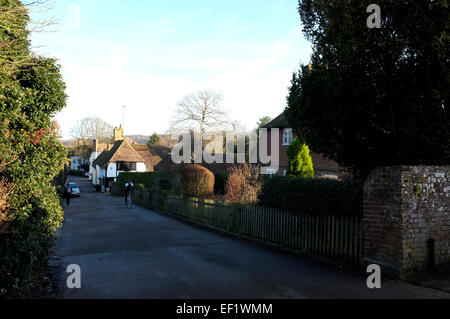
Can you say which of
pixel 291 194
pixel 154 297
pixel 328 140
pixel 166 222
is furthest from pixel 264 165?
pixel 154 297

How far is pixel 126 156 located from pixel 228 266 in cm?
4491

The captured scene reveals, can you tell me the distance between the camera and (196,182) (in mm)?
21812

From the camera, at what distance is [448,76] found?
7.14 metres

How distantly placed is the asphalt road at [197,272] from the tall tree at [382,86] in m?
3.03

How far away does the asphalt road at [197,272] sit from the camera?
6.60 metres

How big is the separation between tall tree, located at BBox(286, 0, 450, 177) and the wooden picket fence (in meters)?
1.62

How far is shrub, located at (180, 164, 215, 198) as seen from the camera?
71.4 ft

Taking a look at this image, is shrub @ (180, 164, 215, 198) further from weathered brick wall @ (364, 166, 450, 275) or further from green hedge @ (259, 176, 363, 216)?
weathered brick wall @ (364, 166, 450, 275)

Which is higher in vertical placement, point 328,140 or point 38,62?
point 38,62

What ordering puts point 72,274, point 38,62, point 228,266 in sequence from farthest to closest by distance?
point 38,62, point 228,266, point 72,274

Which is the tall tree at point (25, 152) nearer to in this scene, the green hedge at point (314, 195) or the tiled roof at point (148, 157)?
the green hedge at point (314, 195)

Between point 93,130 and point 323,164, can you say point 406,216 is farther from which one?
point 93,130
